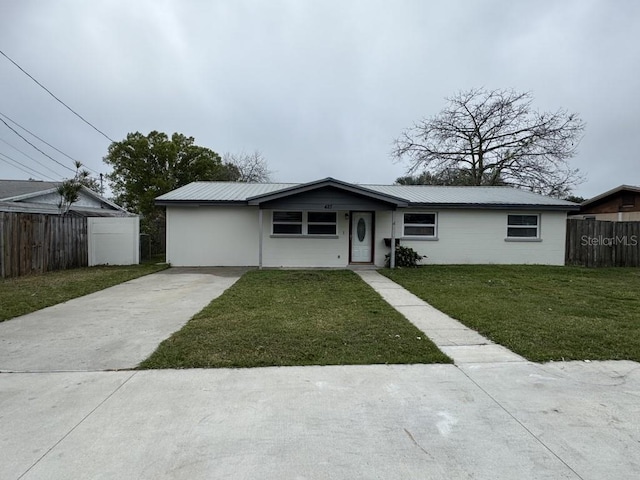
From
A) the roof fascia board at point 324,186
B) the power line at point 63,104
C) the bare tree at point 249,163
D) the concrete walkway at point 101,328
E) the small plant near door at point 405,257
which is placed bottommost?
the concrete walkway at point 101,328

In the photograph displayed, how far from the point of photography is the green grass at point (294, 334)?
421 centimetres

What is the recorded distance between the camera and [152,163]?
2908cm

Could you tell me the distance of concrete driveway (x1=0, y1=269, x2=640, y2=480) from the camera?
234 cm

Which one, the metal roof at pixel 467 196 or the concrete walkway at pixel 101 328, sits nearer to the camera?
the concrete walkway at pixel 101 328

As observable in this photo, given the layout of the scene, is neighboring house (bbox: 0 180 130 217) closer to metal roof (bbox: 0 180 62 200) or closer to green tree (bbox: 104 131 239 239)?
metal roof (bbox: 0 180 62 200)

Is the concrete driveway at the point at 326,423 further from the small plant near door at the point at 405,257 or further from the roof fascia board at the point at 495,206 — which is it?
the roof fascia board at the point at 495,206

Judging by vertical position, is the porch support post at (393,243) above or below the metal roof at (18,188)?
below

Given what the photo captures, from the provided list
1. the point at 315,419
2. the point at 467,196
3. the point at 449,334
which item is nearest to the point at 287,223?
the point at 467,196

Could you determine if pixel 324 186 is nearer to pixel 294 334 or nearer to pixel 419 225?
pixel 419 225

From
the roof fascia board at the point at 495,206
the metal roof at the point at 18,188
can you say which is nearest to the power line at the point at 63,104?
the metal roof at the point at 18,188

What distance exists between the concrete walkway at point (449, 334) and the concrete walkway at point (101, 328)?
3.78 metres

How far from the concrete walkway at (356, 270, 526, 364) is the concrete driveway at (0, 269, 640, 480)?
7 cm

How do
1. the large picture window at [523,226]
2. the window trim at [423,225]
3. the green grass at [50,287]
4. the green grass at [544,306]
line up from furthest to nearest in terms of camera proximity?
1. the large picture window at [523,226]
2. the window trim at [423,225]
3. the green grass at [50,287]
4. the green grass at [544,306]

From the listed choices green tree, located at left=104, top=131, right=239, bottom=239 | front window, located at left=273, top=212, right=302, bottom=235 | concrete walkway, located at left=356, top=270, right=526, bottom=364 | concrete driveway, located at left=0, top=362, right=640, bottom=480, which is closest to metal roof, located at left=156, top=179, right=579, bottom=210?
front window, located at left=273, top=212, right=302, bottom=235
